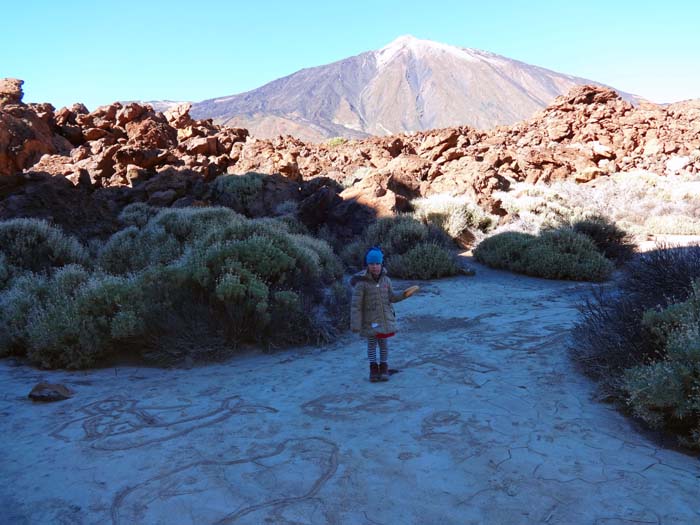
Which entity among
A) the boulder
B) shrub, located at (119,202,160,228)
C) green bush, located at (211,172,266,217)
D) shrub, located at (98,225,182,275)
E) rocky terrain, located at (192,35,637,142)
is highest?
rocky terrain, located at (192,35,637,142)

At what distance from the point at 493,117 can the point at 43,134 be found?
12941cm

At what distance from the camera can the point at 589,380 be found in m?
4.76

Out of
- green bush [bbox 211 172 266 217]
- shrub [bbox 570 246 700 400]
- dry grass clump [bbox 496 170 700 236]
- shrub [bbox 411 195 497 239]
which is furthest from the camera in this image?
green bush [bbox 211 172 266 217]

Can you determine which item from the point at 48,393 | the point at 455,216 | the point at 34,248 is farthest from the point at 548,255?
the point at 34,248

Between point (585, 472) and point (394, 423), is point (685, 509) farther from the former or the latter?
point (394, 423)

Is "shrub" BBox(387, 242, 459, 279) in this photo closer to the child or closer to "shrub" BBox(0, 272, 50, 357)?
the child

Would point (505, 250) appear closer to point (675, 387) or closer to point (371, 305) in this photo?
point (371, 305)

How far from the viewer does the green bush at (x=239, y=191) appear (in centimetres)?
1542

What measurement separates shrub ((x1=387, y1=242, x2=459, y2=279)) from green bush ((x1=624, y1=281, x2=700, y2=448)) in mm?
6473

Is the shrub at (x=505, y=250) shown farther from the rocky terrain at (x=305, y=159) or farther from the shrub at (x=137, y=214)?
the shrub at (x=137, y=214)

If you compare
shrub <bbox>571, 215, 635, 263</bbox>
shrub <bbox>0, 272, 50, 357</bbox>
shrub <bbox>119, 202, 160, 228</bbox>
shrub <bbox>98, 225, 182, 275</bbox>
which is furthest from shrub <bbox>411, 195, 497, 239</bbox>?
shrub <bbox>0, 272, 50, 357</bbox>

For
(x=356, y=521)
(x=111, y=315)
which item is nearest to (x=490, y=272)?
(x=111, y=315)

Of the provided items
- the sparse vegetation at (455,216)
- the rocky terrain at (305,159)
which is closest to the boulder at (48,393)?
the rocky terrain at (305,159)

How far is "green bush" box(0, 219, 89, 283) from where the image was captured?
30.9 ft
